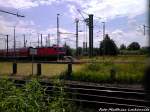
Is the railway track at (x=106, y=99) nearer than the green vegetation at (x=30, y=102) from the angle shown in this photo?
No

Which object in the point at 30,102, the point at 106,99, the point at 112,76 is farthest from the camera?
the point at 112,76

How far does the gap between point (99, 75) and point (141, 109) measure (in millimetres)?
14371

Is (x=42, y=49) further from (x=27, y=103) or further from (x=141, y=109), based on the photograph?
(x=27, y=103)

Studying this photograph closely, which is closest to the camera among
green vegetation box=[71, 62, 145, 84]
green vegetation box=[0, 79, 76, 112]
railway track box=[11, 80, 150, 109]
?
green vegetation box=[0, 79, 76, 112]

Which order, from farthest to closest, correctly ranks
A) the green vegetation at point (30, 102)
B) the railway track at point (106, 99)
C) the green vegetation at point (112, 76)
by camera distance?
1. the green vegetation at point (112, 76)
2. the railway track at point (106, 99)
3. the green vegetation at point (30, 102)

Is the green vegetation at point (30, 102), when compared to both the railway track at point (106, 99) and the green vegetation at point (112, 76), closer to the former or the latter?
the railway track at point (106, 99)

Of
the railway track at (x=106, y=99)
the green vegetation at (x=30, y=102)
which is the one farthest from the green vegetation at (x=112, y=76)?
the green vegetation at (x=30, y=102)

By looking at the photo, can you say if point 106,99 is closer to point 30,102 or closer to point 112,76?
point 30,102

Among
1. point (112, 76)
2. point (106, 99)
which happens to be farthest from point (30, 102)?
point (112, 76)

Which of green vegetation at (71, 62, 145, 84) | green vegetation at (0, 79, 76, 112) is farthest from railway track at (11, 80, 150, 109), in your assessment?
green vegetation at (71, 62, 145, 84)

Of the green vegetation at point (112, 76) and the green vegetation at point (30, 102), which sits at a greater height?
the green vegetation at point (30, 102)

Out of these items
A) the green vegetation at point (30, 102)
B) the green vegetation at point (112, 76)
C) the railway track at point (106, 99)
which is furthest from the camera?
the green vegetation at point (112, 76)

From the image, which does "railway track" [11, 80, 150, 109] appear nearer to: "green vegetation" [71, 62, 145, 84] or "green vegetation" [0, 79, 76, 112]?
"green vegetation" [0, 79, 76, 112]

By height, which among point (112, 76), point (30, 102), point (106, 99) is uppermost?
point (30, 102)
